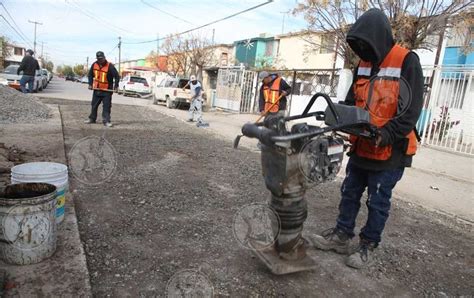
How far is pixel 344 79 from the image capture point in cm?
1145

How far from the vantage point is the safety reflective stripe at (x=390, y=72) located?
2656 mm

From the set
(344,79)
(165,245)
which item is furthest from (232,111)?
(165,245)

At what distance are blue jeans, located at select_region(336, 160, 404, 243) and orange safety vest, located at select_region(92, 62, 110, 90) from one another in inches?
291

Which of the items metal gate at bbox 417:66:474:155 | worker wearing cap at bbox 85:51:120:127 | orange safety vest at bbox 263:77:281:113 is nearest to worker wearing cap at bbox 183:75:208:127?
worker wearing cap at bbox 85:51:120:127

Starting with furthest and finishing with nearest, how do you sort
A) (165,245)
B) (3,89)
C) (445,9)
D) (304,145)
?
(3,89) → (445,9) → (165,245) → (304,145)

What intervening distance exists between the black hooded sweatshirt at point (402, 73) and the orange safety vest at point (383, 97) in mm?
47

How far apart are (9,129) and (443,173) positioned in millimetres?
9017

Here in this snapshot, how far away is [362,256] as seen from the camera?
300 cm

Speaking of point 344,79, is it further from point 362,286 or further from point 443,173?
point 362,286

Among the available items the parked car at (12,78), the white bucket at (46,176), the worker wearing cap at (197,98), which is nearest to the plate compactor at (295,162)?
the white bucket at (46,176)

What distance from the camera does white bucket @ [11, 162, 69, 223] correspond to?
2.94 metres

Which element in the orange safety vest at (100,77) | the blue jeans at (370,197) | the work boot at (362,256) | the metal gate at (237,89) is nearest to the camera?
the blue jeans at (370,197)

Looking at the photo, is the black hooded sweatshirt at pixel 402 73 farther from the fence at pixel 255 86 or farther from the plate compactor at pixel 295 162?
the fence at pixel 255 86

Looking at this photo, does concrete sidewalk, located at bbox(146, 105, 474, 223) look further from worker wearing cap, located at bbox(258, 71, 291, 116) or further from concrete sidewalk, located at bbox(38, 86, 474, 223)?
worker wearing cap, located at bbox(258, 71, 291, 116)
